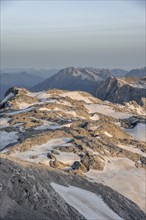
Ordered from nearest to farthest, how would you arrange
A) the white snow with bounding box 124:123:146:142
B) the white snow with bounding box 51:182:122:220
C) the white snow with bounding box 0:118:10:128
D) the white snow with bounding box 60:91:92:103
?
1. the white snow with bounding box 51:182:122:220
2. the white snow with bounding box 0:118:10:128
3. the white snow with bounding box 124:123:146:142
4. the white snow with bounding box 60:91:92:103

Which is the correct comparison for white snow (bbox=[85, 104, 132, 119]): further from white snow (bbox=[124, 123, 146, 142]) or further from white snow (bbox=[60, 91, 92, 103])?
white snow (bbox=[124, 123, 146, 142])

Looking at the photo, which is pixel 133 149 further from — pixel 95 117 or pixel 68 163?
pixel 95 117

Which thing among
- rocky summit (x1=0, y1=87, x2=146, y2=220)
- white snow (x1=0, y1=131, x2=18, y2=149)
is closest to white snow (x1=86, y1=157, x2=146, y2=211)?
rocky summit (x1=0, y1=87, x2=146, y2=220)

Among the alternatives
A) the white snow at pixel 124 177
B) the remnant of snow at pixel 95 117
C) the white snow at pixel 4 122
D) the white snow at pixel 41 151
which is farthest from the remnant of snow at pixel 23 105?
the white snow at pixel 124 177

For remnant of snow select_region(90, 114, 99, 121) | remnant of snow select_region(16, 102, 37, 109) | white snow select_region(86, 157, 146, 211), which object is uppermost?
remnant of snow select_region(16, 102, 37, 109)

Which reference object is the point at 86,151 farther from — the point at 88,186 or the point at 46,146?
the point at 88,186

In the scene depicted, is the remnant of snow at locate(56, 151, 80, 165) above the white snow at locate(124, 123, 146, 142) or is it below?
above

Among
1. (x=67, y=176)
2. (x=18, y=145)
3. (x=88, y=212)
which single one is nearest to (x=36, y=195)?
(x=88, y=212)

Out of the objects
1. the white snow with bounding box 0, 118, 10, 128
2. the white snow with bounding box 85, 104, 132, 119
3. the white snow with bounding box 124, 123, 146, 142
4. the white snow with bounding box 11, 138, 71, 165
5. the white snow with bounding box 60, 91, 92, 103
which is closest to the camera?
the white snow with bounding box 11, 138, 71, 165
